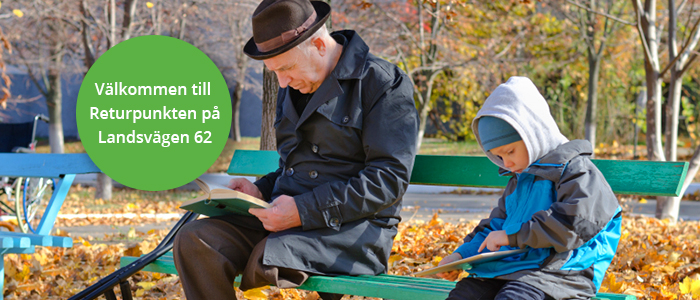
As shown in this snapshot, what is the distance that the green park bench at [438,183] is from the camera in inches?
85.3

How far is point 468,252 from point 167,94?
222 inches

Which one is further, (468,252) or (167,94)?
(167,94)

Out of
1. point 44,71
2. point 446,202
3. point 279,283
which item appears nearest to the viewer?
point 279,283

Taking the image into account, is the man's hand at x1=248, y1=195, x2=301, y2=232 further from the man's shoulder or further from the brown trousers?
the man's shoulder

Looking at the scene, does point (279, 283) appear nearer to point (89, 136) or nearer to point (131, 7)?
point (89, 136)

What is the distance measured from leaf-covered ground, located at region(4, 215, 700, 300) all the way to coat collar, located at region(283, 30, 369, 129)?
107 cm

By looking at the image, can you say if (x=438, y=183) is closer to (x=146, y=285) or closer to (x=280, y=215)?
(x=280, y=215)

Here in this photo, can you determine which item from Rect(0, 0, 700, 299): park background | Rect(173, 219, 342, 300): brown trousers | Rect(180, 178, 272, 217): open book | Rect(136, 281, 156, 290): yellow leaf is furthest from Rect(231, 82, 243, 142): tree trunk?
Rect(173, 219, 342, 300): brown trousers

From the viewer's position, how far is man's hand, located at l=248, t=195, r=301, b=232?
2.27 m

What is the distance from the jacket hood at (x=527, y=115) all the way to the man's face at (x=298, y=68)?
26.1 inches

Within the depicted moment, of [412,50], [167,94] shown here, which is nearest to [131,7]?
[167,94]

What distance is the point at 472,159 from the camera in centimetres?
279

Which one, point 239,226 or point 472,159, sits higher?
point 472,159

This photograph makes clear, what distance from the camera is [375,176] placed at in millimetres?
2254
